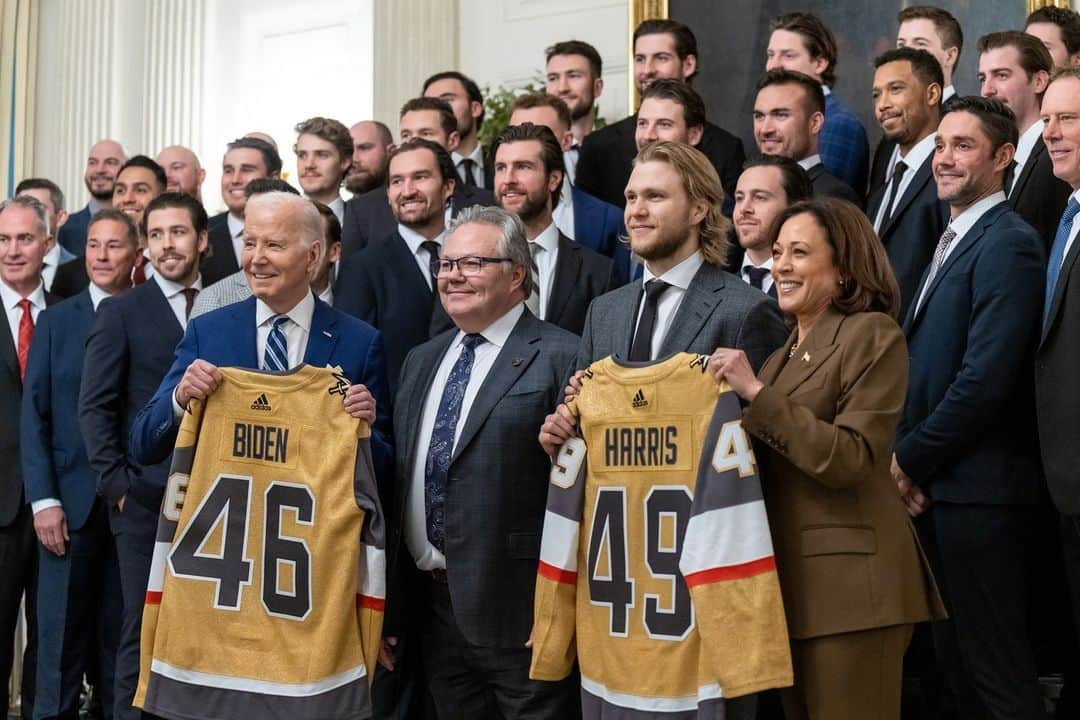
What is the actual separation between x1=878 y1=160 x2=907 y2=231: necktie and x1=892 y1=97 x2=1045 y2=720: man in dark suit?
0.67 m

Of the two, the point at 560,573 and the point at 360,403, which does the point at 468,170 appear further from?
the point at 560,573

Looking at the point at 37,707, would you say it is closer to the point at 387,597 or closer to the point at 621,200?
the point at 387,597

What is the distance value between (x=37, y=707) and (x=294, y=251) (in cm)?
261

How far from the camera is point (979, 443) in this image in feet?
14.9

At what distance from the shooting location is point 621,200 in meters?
6.66

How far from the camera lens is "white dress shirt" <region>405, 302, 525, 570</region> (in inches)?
171

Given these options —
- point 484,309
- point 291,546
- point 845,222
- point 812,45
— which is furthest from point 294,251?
point 812,45

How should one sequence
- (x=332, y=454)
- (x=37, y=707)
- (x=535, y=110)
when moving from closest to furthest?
(x=332, y=454)
(x=37, y=707)
(x=535, y=110)

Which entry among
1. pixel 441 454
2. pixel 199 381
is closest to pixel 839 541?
pixel 441 454

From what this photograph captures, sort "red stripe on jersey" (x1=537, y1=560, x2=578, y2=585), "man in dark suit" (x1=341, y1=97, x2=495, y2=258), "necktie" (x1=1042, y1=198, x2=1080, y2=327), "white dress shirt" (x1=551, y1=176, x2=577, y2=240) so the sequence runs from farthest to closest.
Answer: "man in dark suit" (x1=341, y1=97, x2=495, y2=258), "white dress shirt" (x1=551, y1=176, x2=577, y2=240), "necktie" (x1=1042, y1=198, x2=1080, y2=327), "red stripe on jersey" (x1=537, y1=560, x2=578, y2=585)

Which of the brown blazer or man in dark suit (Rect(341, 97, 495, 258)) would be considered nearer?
the brown blazer

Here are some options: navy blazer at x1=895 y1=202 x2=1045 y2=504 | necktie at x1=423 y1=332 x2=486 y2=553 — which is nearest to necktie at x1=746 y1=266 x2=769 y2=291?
navy blazer at x1=895 y1=202 x2=1045 y2=504

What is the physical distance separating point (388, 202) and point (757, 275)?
76.5 inches

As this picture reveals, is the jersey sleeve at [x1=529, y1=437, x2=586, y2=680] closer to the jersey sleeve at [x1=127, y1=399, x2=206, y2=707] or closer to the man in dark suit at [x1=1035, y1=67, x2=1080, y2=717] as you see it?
the jersey sleeve at [x1=127, y1=399, x2=206, y2=707]
